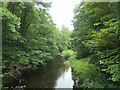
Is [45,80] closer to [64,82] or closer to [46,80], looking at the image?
[46,80]

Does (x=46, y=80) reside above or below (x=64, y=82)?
above

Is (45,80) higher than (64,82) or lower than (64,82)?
higher

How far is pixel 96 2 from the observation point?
431 cm

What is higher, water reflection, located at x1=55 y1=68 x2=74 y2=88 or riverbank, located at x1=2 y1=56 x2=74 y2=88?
riverbank, located at x1=2 y1=56 x2=74 y2=88

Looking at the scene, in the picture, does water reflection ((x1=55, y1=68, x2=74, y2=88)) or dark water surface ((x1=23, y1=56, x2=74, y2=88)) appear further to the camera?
water reflection ((x1=55, y1=68, x2=74, y2=88))

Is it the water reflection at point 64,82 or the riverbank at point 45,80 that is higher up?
the riverbank at point 45,80

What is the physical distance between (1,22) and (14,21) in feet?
1.95

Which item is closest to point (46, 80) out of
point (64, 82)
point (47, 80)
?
point (47, 80)

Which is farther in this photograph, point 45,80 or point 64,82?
point 64,82

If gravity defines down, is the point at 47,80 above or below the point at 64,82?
above

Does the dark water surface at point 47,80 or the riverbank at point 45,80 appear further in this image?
the dark water surface at point 47,80

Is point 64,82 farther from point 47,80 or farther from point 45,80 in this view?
point 45,80

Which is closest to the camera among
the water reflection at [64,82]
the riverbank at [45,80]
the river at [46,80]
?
the riverbank at [45,80]

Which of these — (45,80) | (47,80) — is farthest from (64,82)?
(45,80)
